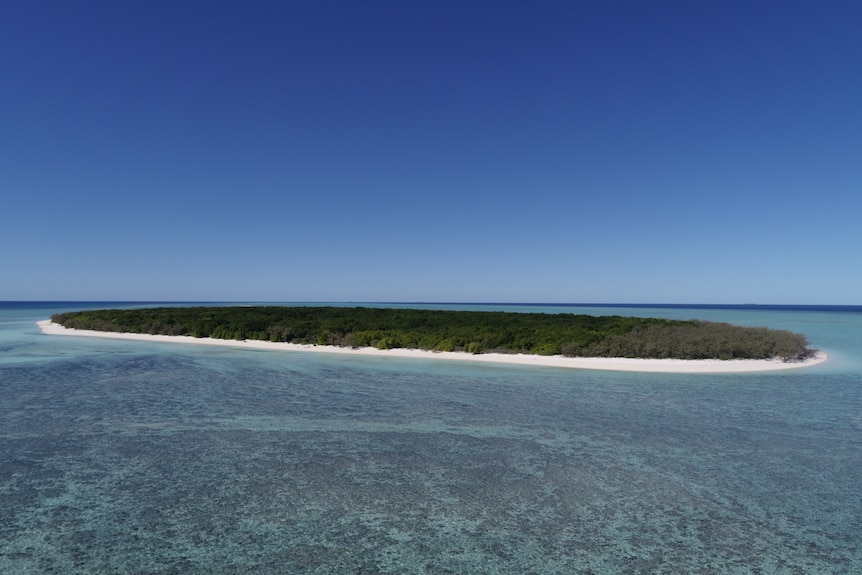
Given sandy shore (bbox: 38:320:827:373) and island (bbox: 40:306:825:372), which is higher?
island (bbox: 40:306:825:372)

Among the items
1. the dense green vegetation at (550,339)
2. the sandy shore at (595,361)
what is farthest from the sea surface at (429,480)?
the dense green vegetation at (550,339)

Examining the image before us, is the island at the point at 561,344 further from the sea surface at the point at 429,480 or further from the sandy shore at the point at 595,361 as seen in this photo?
the sea surface at the point at 429,480

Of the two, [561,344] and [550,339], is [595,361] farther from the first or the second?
[550,339]

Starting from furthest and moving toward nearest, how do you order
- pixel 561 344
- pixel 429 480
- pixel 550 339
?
pixel 550 339 < pixel 561 344 < pixel 429 480

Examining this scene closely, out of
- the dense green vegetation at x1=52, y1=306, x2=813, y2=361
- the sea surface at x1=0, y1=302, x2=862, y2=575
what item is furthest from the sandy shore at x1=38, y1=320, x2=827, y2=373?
the sea surface at x1=0, y1=302, x2=862, y2=575

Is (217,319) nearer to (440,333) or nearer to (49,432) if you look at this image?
(440,333)

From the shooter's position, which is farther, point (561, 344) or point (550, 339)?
point (550, 339)

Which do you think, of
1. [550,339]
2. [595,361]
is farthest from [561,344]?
[595,361]

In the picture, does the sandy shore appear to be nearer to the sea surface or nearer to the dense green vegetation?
the dense green vegetation

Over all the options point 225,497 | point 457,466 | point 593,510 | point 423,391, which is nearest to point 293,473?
point 225,497
